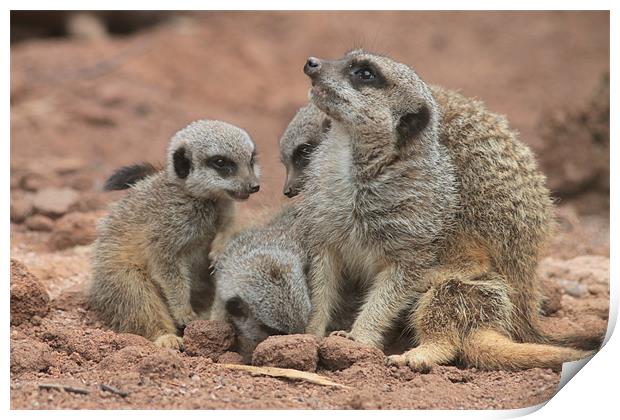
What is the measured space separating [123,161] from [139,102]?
1.76 meters

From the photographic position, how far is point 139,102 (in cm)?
1002

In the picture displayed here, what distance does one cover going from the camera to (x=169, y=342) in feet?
14.6

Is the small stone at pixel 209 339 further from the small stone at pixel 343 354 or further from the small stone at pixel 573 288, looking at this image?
the small stone at pixel 573 288

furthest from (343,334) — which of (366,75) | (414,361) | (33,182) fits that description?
(33,182)

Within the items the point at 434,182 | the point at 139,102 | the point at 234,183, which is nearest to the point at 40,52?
the point at 139,102

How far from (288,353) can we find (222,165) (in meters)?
1.26

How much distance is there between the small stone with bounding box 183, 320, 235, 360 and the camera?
4.33 meters

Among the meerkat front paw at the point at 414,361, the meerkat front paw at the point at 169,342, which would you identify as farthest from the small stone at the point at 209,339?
the meerkat front paw at the point at 414,361

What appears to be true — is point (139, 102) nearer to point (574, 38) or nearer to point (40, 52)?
point (40, 52)

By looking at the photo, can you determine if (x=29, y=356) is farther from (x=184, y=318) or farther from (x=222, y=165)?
(x=222, y=165)

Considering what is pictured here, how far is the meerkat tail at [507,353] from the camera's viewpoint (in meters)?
4.12

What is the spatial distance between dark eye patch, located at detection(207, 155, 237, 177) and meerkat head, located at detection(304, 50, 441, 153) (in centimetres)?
71

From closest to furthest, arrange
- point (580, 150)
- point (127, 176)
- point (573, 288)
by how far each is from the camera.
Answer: point (127, 176) < point (573, 288) < point (580, 150)

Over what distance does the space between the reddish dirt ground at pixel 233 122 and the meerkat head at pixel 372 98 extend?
1.02m
